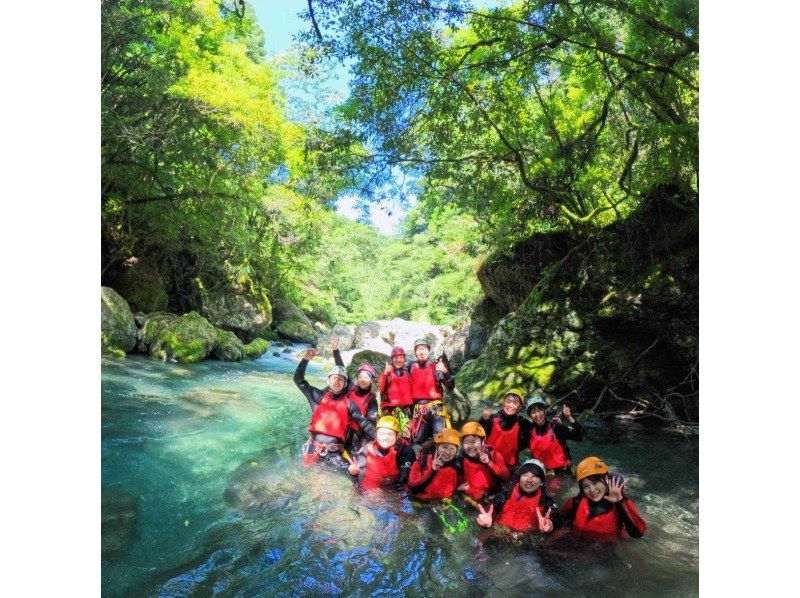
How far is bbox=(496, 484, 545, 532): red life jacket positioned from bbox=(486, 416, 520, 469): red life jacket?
1.34 meters

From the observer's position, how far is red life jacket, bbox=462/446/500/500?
444 centimetres

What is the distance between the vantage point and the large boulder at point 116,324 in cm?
1059

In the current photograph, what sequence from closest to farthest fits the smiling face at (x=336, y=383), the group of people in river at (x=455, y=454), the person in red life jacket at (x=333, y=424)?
the group of people in river at (x=455, y=454), the person in red life jacket at (x=333, y=424), the smiling face at (x=336, y=383)

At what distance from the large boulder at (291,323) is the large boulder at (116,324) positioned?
35.2 ft

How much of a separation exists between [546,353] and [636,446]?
2.33 metres

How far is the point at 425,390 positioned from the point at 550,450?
5.79 feet

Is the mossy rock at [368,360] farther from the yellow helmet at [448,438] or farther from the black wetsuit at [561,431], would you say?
the yellow helmet at [448,438]

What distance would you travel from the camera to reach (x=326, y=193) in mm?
10805

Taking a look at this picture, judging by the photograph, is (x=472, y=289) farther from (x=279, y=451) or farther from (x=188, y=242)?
(x=279, y=451)

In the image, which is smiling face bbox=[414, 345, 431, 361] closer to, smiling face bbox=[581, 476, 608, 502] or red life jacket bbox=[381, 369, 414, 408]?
red life jacket bbox=[381, 369, 414, 408]

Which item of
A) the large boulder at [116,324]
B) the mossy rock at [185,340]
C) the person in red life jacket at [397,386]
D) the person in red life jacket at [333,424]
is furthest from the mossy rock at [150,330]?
the person in red life jacket at [333,424]
